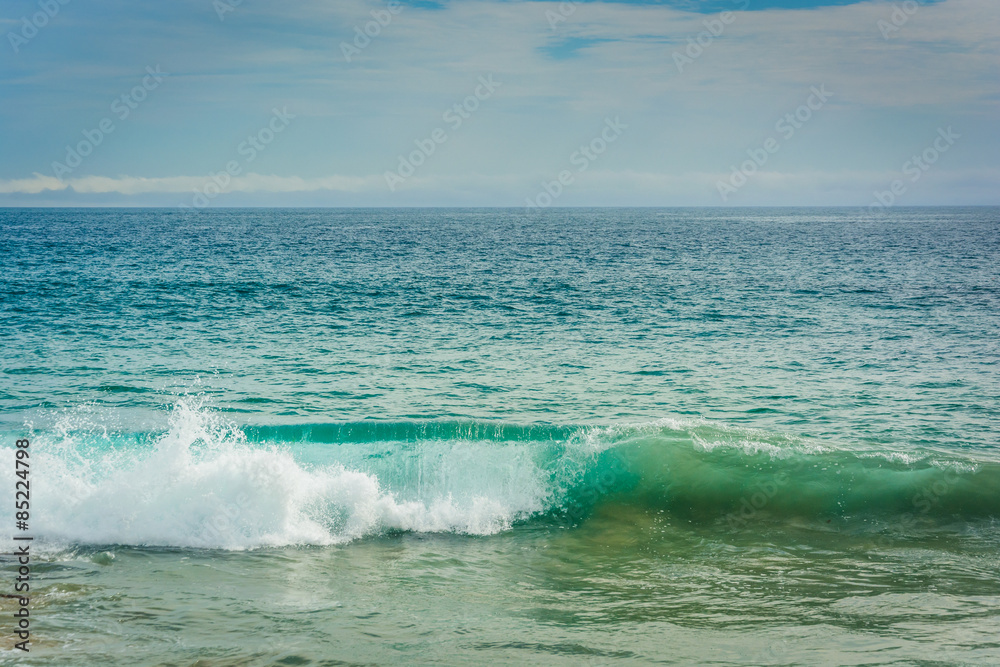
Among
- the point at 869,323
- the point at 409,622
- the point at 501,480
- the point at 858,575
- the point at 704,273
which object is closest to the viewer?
the point at 409,622

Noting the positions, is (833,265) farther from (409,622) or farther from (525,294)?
(409,622)

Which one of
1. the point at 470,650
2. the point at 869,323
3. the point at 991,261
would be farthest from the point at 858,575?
the point at 991,261

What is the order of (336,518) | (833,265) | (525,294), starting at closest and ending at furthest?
1. (336,518)
2. (525,294)
3. (833,265)

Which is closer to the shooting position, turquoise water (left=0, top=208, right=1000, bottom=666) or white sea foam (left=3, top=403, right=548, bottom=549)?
turquoise water (left=0, top=208, right=1000, bottom=666)

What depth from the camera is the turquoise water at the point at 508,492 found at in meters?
7.14

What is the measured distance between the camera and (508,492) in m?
11.5

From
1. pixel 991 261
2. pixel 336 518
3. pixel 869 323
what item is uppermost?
pixel 991 261

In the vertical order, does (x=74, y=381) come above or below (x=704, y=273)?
below

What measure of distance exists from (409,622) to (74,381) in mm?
13731

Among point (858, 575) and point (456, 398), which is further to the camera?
A: point (456, 398)

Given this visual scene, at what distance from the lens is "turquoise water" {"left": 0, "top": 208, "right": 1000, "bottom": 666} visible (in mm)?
7137

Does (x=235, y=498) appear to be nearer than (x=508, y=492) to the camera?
Yes

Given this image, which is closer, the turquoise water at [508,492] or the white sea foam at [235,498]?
the turquoise water at [508,492]

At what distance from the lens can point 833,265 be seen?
169ft
